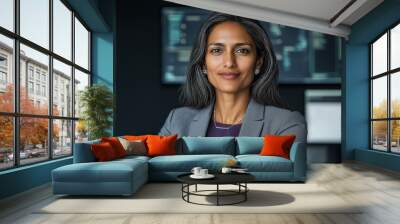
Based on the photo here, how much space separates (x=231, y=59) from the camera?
810 centimetres

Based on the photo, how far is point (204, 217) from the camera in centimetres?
396

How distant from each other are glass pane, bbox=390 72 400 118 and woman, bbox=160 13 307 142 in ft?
6.05

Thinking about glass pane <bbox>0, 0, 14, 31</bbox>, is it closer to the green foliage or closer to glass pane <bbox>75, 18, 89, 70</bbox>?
the green foliage

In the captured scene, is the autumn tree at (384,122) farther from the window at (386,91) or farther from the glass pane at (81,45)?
the glass pane at (81,45)

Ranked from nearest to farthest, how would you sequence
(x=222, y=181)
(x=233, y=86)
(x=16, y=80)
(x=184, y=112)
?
(x=222, y=181) < (x=16, y=80) < (x=233, y=86) < (x=184, y=112)

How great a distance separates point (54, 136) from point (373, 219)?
4.93 m

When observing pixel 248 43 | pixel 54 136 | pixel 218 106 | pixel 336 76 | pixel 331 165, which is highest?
pixel 248 43

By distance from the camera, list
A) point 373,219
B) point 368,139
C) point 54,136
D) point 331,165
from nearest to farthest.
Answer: point 373,219 → point 54,136 → point 331,165 → point 368,139

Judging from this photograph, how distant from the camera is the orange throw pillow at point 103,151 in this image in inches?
226

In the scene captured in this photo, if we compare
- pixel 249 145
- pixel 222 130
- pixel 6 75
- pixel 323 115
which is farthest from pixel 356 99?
pixel 6 75

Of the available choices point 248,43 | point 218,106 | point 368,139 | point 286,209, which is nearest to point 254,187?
point 286,209

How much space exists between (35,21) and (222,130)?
4.02 m

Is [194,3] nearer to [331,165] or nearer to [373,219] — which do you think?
[331,165]

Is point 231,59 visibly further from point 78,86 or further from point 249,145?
point 78,86
